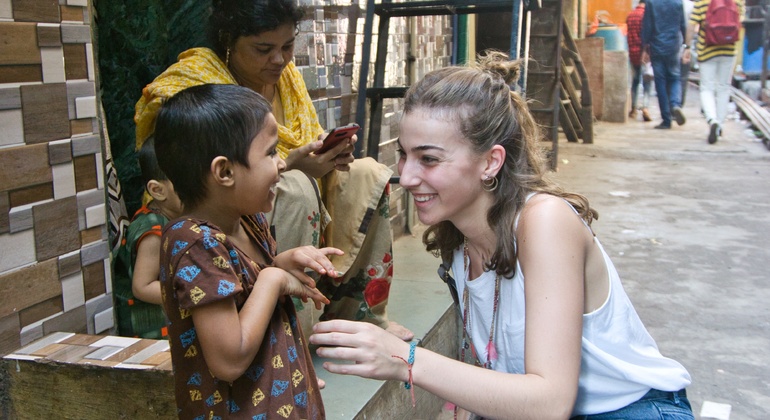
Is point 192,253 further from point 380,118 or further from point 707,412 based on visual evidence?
point 380,118

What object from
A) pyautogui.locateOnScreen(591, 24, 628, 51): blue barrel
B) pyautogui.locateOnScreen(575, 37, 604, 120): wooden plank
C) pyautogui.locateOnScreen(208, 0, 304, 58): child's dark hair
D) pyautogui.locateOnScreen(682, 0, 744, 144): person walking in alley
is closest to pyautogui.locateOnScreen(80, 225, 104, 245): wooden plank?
pyautogui.locateOnScreen(208, 0, 304, 58): child's dark hair

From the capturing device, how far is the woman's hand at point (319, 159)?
271cm

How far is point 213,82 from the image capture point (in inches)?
109

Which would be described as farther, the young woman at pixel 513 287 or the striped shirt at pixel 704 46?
the striped shirt at pixel 704 46

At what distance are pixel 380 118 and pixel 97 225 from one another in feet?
7.90

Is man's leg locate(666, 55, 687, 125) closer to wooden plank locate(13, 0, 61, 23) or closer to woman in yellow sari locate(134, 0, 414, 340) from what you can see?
woman in yellow sari locate(134, 0, 414, 340)

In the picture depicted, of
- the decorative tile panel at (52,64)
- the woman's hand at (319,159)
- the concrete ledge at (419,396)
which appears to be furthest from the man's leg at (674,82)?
the decorative tile panel at (52,64)

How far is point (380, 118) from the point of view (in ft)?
14.8

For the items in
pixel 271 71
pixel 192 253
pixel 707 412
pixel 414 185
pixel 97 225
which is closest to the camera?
pixel 192 253

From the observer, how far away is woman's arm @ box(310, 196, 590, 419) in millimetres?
1534

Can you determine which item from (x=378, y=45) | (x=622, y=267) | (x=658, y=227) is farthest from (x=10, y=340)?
(x=658, y=227)

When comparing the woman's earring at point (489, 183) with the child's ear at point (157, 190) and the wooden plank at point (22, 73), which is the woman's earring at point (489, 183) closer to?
the child's ear at point (157, 190)

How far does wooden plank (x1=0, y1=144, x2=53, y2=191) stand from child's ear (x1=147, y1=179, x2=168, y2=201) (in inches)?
13.7

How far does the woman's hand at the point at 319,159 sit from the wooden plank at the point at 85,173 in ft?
Result: 2.33
